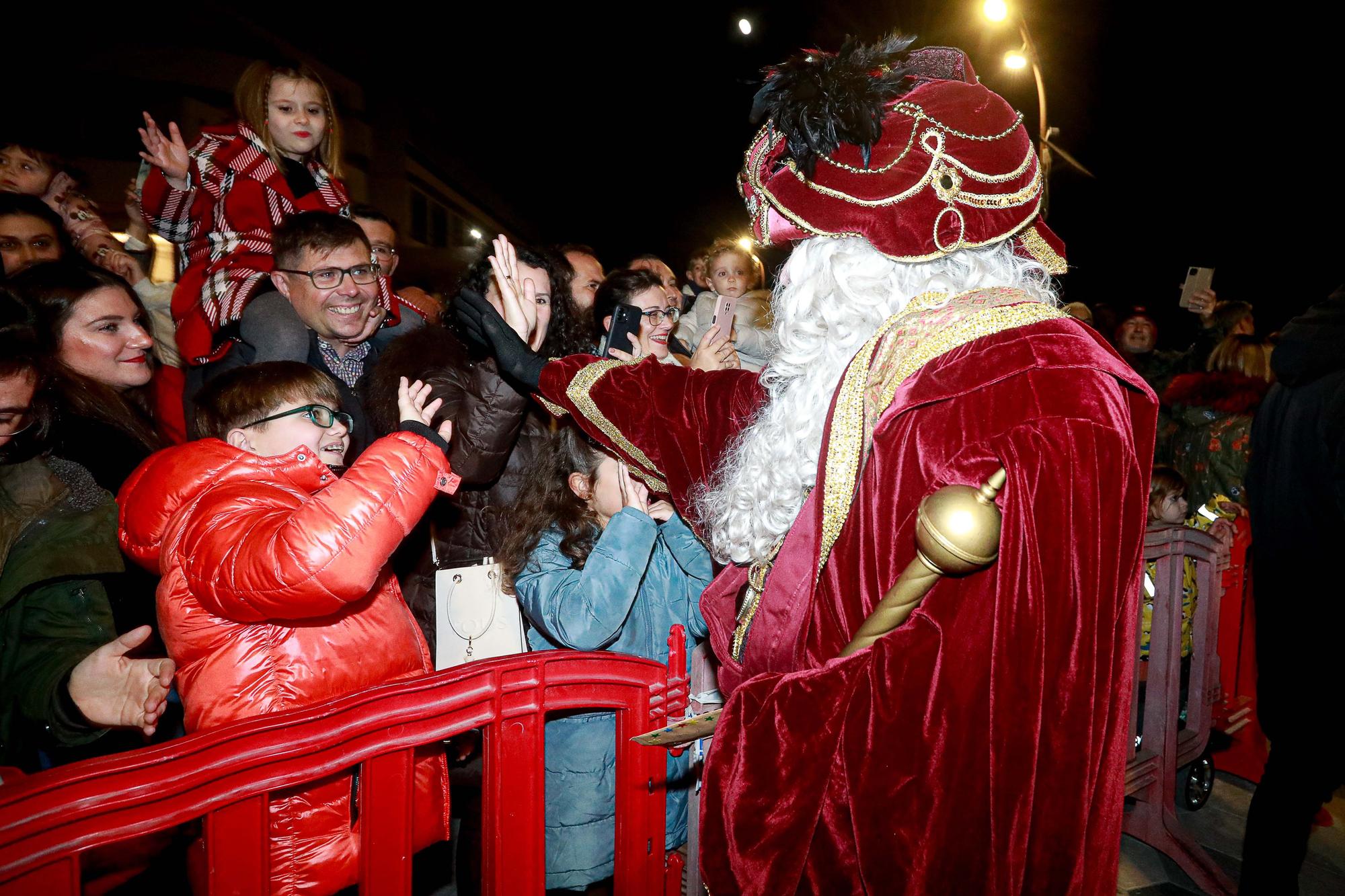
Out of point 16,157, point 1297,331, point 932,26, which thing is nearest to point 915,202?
point 1297,331

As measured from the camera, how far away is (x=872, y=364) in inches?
60.2

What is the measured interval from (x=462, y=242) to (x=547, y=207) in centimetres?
599

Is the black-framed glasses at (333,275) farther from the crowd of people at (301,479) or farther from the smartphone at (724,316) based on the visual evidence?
the smartphone at (724,316)

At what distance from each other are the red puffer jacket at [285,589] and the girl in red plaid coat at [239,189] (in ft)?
3.81

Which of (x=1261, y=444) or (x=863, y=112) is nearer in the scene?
(x=863, y=112)

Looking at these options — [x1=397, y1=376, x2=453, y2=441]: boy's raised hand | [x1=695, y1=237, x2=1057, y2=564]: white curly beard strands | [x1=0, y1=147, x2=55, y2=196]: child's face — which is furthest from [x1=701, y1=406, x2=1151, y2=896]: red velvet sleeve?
[x1=0, y1=147, x2=55, y2=196]: child's face

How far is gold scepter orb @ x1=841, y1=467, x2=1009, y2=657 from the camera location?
120 cm

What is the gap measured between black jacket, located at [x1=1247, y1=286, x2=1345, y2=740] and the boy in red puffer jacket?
2.64m

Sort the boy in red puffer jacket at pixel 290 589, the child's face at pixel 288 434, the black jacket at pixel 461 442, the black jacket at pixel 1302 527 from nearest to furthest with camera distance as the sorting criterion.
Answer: the boy in red puffer jacket at pixel 290 589, the child's face at pixel 288 434, the black jacket at pixel 1302 527, the black jacket at pixel 461 442

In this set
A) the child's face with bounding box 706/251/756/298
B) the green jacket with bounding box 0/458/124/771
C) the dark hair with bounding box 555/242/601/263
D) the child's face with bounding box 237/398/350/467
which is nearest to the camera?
the green jacket with bounding box 0/458/124/771

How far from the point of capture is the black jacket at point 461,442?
2.56 metres

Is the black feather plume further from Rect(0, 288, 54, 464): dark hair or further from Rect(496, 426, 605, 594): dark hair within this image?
Rect(0, 288, 54, 464): dark hair

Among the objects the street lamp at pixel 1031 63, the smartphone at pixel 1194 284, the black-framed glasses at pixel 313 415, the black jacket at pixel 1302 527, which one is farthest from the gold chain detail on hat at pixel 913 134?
the street lamp at pixel 1031 63

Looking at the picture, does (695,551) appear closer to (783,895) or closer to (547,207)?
(783,895)
